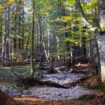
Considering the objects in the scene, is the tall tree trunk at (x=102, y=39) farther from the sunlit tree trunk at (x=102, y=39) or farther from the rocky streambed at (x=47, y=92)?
the rocky streambed at (x=47, y=92)

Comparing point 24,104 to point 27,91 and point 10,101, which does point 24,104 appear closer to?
point 10,101

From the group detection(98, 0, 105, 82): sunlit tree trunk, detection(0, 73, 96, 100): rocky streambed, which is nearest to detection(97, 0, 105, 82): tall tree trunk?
detection(98, 0, 105, 82): sunlit tree trunk

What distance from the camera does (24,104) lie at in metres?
7.22

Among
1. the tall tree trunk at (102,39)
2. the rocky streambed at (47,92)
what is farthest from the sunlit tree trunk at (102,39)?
the rocky streambed at (47,92)

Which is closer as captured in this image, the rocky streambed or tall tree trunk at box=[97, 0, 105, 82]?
tall tree trunk at box=[97, 0, 105, 82]

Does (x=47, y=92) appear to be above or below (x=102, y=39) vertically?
below

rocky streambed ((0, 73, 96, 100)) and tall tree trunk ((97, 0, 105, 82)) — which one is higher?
tall tree trunk ((97, 0, 105, 82))

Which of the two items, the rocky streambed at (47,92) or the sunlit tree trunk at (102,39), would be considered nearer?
the sunlit tree trunk at (102,39)

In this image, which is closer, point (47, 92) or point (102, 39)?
point (102, 39)

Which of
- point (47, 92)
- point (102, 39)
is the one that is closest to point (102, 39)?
point (102, 39)

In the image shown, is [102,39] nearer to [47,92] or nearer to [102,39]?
[102,39]

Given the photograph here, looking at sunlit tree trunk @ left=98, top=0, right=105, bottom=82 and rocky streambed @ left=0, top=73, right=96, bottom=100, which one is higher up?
sunlit tree trunk @ left=98, top=0, right=105, bottom=82

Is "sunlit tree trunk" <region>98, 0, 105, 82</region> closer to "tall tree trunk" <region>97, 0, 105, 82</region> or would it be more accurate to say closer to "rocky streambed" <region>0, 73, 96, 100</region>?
"tall tree trunk" <region>97, 0, 105, 82</region>

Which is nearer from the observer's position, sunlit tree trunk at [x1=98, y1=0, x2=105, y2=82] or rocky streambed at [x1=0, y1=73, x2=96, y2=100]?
sunlit tree trunk at [x1=98, y1=0, x2=105, y2=82]
